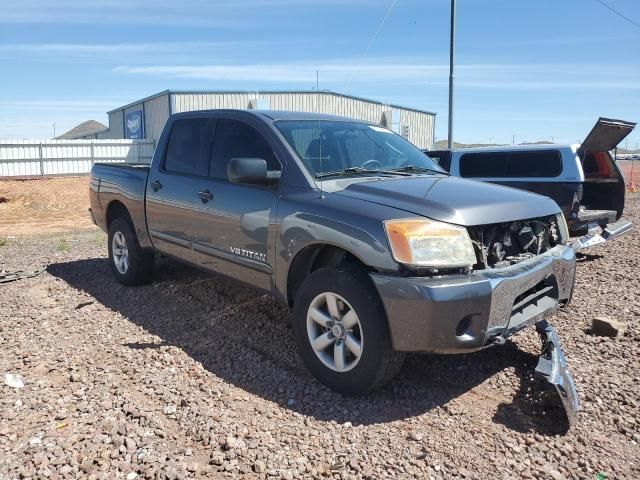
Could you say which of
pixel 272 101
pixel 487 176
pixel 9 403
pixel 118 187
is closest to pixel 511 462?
pixel 9 403

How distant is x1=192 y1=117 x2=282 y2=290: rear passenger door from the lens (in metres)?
4.16

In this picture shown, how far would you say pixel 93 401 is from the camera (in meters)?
3.51

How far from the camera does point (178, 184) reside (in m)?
5.14

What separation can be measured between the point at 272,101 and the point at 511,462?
3150cm

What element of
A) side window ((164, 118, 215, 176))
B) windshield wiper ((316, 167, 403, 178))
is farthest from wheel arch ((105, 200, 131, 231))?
windshield wiper ((316, 167, 403, 178))

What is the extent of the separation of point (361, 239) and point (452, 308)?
669 millimetres

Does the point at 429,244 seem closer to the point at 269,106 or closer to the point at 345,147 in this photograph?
the point at 345,147

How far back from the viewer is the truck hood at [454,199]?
11.1 ft

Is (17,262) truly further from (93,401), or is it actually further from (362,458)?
(362,458)

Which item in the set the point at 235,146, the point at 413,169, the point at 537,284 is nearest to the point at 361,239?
the point at 537,284

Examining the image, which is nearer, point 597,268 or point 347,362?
point 347,362

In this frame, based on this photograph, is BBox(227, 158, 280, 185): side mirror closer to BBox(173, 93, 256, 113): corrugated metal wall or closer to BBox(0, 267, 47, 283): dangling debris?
BBox(0, 267, 47, 283): dangling debris

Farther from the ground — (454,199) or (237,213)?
(454,199)

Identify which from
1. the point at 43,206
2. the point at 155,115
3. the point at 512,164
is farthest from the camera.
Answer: the point at 155,115
